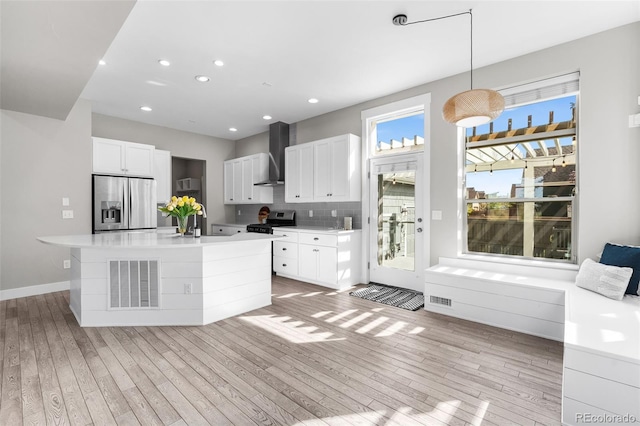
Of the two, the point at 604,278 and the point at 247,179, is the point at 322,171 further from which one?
the point at 604,278

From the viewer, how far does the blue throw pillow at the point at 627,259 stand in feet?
8.09

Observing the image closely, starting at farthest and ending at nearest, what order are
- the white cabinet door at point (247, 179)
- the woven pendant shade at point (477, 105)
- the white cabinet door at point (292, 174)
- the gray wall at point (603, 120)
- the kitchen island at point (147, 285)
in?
the white cabinet door at point (247, 179) → the white cabinet door at point (292, 174) → the kitchen island at point (147, 285) → the gray wall at point (603, 120) → the woven pendant shade at point (477, 105)

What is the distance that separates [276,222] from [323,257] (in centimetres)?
168

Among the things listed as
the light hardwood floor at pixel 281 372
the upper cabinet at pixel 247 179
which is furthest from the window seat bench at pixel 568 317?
the upper cabinet at pixel 247 179

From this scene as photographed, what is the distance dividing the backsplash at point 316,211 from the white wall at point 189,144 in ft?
2.64

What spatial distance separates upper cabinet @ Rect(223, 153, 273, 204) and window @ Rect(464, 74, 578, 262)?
3.88 m

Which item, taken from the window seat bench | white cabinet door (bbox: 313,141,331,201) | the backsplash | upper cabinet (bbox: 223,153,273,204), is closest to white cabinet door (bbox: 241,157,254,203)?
upper cabinet (bbox: 223,153,273,204)

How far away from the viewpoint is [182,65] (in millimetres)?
3527

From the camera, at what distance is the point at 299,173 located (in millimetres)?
5359

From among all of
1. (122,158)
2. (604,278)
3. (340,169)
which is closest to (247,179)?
(122,158)

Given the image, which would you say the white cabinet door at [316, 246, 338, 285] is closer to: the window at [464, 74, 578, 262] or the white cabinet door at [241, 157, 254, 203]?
the window at [464, 74, 578, 262]

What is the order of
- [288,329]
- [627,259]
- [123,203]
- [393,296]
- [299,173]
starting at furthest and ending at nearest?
1. [299,173]
2. [123,203]
3. [393,296]
4. [288,329]
5. [627,259]

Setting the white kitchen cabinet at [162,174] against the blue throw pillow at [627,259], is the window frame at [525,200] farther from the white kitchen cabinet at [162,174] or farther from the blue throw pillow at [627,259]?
the white kitchen cabinet at [162,174]

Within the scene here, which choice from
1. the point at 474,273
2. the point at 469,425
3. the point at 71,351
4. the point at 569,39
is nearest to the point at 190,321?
the point at 71,351
